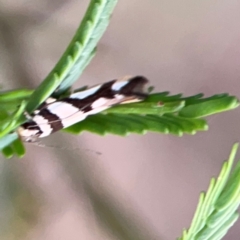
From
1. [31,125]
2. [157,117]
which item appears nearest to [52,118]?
[31,125]

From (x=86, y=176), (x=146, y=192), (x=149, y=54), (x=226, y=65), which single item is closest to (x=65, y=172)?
(x=86, y=176)

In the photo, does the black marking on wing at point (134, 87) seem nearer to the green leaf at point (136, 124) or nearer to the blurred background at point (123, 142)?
the green leaf at point (136, 124)

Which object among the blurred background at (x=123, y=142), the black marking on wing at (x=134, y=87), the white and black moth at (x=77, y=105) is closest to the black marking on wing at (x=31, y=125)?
the white and black moth at (x=77, y=105)

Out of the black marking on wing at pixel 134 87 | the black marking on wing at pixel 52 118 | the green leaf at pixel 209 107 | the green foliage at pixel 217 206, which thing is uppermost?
the black marking on wing at pixel 52 118

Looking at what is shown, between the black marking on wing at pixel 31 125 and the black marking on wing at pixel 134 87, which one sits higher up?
the black marking on wing at pixel 31 125

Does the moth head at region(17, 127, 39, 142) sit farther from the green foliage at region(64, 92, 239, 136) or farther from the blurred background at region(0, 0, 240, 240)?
the blurred background at region(0, 0, 240, 240)

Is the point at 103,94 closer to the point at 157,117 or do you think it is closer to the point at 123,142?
the point at 157,117
